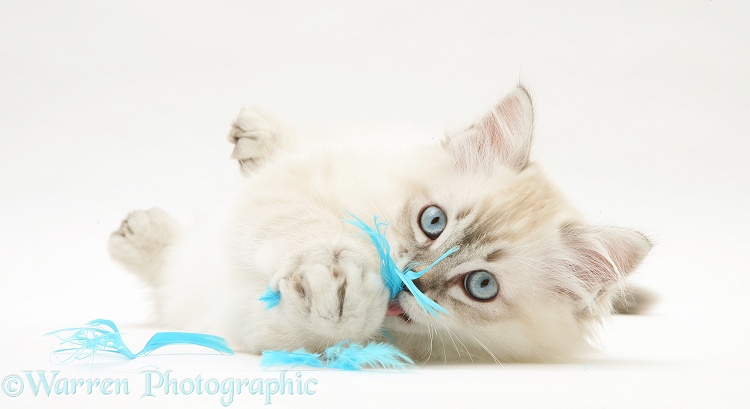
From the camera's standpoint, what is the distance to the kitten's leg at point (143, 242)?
325cm

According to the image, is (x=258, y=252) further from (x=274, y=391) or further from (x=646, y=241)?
(x=646, y=241)

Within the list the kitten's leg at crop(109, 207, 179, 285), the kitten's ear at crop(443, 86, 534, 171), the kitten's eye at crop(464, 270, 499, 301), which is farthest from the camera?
the kitten's leg at crop(109, 207, 179, 285)

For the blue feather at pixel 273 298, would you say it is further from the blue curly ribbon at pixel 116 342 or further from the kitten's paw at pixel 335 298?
the blue curly ribbon at pixel 116 342

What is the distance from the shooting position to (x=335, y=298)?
1712 millimetres

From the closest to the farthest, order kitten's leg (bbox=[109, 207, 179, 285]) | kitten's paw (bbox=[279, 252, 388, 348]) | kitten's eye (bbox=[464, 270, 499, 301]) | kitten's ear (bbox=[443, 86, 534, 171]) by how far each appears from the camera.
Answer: kitten's paw (bbox=[279, 252, 388, 348]) → kitten's eye (bbox=[464, 270, 499, 301]) → kitten's ear (bbox=[443, 86, 534, 171]) → kitten's leg (bbox=[109, 207, 179, 285])

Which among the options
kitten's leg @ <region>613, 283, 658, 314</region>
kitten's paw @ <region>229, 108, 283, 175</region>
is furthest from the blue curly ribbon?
kitten's leg @ <region>613, 283, 658, 314</region>

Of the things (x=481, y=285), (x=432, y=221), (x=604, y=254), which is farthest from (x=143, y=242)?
(x=604, y=254)

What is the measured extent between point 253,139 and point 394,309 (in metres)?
1.08

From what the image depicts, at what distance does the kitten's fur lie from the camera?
180 centimetres

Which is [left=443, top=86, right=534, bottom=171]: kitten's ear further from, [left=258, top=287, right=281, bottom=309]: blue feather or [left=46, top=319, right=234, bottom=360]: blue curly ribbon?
[left=46, top=319, right=234, bottom=360]: blue curly ribbon

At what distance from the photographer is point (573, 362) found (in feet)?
7.09

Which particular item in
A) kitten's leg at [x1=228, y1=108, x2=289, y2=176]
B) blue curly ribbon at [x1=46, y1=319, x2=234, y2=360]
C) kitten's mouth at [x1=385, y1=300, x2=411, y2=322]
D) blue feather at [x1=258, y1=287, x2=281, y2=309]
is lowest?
blue curly ribbon at [x1=46, y1=319, x2=234, y2=360]

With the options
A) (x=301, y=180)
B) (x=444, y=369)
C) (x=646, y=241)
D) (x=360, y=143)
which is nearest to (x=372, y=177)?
(x=301, y=180)

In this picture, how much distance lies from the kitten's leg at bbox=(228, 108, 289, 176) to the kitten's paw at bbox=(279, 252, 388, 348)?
3.33ft
